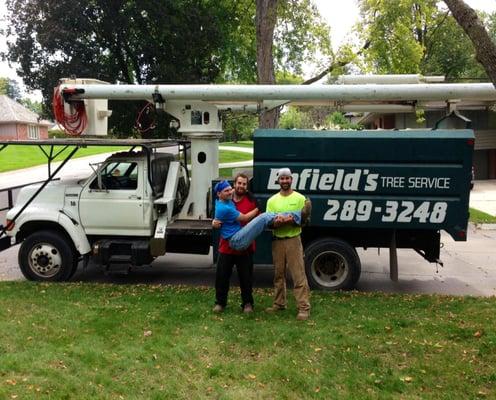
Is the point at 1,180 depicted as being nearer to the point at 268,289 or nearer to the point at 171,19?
the point at 171,19

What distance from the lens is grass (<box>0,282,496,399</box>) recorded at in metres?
4.85

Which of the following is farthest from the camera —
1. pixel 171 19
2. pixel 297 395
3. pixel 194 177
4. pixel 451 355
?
pixel 171 19

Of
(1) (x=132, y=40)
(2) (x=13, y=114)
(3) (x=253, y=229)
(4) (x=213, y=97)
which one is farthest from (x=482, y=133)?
(2) (x=13, y=114)

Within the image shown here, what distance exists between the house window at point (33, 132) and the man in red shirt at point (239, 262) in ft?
207

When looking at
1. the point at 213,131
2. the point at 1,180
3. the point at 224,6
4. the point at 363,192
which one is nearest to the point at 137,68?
the point at 224,6

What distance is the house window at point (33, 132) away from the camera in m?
65.3

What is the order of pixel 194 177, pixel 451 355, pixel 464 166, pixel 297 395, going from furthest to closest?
pixel 194 177
pixel 464 166
pixel 451 355
pixel 297 395

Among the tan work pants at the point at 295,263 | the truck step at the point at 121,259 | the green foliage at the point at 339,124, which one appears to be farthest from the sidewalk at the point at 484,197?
the truck step at the point at 121,259

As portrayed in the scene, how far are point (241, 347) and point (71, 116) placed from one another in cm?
473

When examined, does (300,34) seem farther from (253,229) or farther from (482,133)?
(253,229)

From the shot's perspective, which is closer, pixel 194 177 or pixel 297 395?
pixel 297 395

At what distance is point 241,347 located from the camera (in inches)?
229

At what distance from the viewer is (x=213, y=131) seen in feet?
28.7

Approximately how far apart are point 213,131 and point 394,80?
289 centimetres
